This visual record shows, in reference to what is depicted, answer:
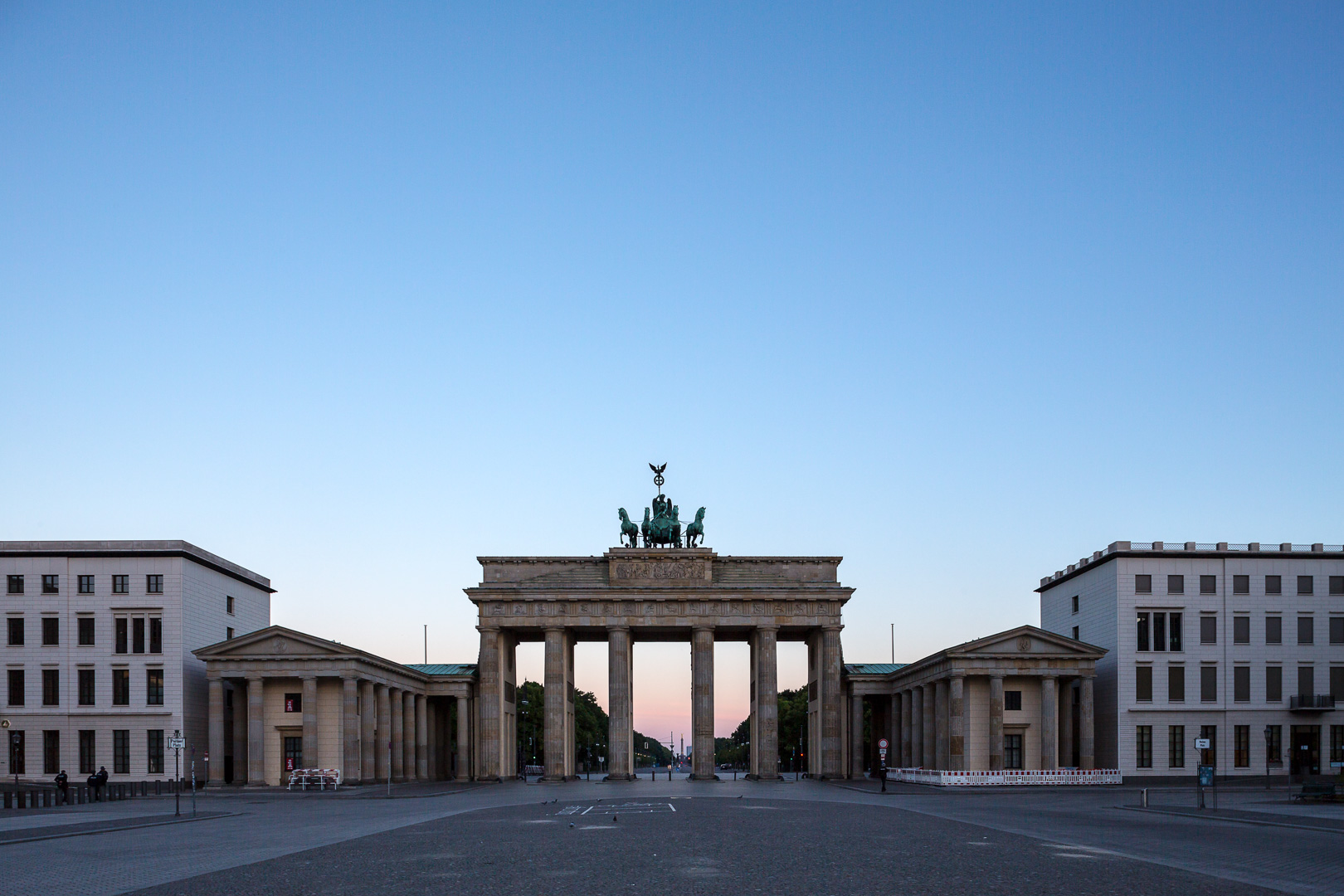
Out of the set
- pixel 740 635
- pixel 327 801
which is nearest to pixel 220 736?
pixel 327 801

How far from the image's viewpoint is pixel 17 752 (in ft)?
277

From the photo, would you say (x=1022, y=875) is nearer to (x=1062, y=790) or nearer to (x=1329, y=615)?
(x=1062, y=790)

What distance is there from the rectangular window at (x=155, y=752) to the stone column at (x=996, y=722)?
5339 cm

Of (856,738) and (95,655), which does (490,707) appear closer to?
(95,655)

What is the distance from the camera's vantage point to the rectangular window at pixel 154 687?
85.4 metres

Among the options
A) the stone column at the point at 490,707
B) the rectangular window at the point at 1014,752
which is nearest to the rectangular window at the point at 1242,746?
the rectangular window at the point at 1014,752

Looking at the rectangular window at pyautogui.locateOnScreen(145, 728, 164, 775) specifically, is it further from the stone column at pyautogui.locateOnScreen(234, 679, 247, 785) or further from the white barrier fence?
the white barrier fence

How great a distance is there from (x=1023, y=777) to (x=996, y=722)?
9076 millimetres

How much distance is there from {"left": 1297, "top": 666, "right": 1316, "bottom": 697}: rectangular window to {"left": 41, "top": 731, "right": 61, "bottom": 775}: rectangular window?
263 feet

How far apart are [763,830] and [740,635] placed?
7172cm

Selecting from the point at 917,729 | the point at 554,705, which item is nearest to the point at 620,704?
the point at 554,705

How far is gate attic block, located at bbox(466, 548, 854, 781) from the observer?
10038cm

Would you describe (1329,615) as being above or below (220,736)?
above

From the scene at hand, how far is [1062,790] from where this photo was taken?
71875 millimetres
